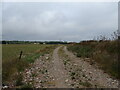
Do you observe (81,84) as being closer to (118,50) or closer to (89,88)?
(89,88)

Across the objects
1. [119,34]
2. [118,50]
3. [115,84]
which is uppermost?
[119,34]

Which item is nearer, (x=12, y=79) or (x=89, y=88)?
(x=89, y=88)

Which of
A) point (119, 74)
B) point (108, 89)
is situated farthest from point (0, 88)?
point (119, 74)

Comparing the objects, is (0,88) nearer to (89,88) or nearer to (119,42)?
(89,88)

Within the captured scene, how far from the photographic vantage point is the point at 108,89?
22.7ft

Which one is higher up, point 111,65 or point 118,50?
point 118,50

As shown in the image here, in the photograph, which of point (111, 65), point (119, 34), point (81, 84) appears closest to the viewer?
point (81, 84)

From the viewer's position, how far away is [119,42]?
1242 cm

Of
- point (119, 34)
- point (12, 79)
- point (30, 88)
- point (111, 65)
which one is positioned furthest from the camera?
point (119, 34)

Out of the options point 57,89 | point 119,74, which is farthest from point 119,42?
point 57,89

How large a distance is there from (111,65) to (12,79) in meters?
5.81

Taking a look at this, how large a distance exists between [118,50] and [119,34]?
2399 millimetres

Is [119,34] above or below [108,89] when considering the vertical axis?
above

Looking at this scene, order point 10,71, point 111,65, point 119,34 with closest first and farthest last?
point 10,71, point 111,65, point 119,34
